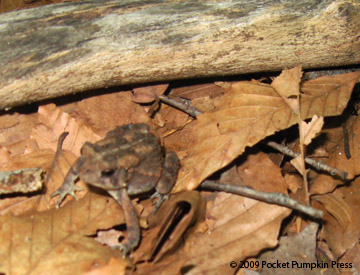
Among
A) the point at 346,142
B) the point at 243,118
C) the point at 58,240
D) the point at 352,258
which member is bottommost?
the point at 352,258

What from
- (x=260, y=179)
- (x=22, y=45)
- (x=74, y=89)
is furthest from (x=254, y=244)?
(x=22, y=45)

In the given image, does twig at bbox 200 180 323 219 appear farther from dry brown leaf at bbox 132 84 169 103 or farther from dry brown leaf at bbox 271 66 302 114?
dry brown leaf at bbox 132 84 169 103

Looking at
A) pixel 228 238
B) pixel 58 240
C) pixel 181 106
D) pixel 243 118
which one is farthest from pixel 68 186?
pixel 243 118

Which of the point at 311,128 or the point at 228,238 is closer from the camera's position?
the point at 228,238

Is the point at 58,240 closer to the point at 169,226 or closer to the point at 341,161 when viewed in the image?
the point at 169,226

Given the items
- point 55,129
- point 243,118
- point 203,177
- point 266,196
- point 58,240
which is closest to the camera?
point 58,240

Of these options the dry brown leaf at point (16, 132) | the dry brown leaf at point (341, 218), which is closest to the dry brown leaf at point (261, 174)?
the dry brown leaf at point (341, 218)

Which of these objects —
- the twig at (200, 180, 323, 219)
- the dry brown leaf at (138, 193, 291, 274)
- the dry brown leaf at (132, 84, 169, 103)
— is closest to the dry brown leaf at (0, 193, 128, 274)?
the dry brown leaf at (138, 193, 291, 274)

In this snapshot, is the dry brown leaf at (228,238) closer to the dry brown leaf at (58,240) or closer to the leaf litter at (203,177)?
the leaf litter at (203,177)
